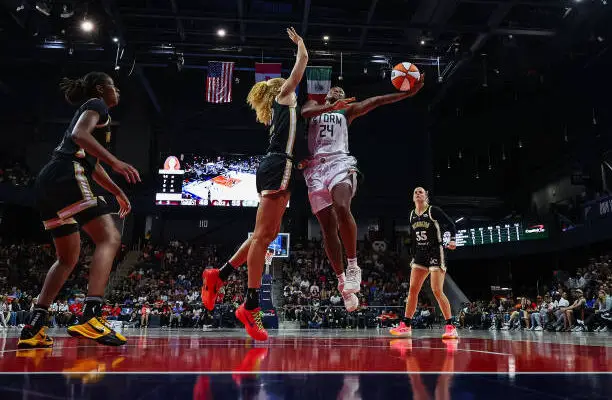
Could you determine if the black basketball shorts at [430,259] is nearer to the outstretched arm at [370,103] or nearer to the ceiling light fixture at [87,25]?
the outstretched arm at [370,103]

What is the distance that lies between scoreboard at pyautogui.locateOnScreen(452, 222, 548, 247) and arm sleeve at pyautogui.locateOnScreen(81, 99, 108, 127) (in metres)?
18.0

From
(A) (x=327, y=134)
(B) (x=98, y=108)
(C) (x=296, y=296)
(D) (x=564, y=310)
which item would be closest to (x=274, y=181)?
(A) (x=327, y=134)

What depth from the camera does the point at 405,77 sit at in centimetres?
405

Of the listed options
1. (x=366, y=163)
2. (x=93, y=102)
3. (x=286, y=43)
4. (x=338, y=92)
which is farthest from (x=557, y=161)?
(x=93, y=102)

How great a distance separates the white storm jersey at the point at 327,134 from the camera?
3.82 m

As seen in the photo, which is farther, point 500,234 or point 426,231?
point 500,234

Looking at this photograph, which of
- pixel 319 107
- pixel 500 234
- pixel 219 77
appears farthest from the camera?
pixel 500 234

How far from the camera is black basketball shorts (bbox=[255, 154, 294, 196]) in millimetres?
3441

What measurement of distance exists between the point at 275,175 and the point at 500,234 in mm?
18025

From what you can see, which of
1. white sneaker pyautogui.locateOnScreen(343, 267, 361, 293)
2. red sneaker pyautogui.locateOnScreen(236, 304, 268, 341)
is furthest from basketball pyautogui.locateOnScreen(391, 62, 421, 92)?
red sneaker pyautogui.locateOnScreen(236, 304, 268, 341)

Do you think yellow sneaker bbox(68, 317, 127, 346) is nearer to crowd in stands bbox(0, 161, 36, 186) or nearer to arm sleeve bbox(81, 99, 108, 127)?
arm sleeve bbox(81, 99, 108, 127)

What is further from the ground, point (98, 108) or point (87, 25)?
point (87, 25)

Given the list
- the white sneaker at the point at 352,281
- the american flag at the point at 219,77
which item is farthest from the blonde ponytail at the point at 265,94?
the american flag at the point at 219,77

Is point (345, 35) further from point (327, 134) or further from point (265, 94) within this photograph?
point (327, 134)
